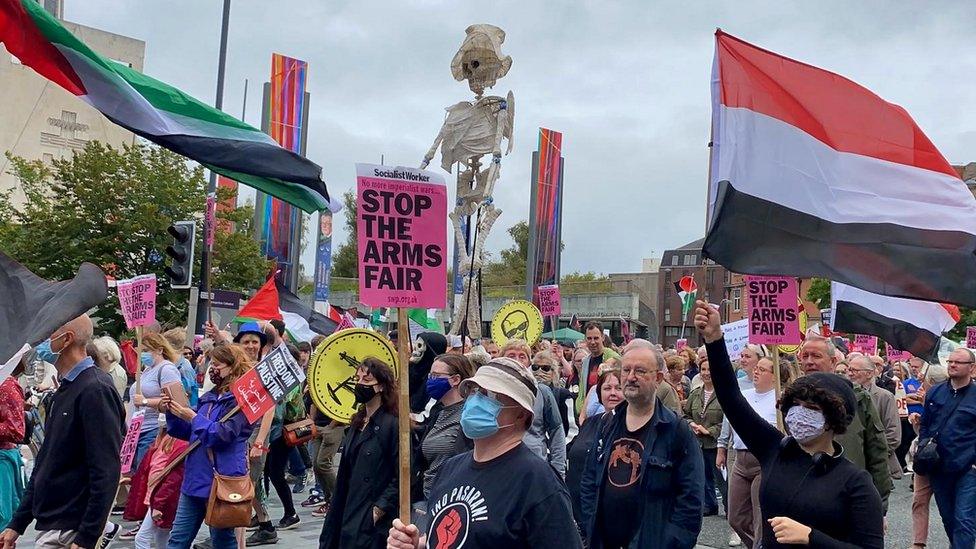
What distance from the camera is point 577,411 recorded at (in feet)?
40.6

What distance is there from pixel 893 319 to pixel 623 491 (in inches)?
143

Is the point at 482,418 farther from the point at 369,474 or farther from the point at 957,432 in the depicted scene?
the point at 957,432

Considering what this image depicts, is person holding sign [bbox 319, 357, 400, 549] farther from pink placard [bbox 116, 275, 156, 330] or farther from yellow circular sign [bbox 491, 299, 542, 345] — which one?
yellow circular sign [bbox 491, 299, 542, 345]

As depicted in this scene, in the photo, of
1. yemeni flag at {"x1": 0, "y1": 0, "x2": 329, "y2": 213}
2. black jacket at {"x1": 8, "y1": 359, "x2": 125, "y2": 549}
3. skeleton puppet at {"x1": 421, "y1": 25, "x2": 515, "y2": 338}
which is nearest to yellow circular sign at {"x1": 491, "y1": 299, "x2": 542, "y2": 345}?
skeleton puppet at {"x1": 421, "y1": 25, "x2": 515, "y2": 338}

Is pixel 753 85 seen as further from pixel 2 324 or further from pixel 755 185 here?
pixel 2 324

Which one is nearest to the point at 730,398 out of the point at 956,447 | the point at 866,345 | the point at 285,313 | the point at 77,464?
the point at 77,464

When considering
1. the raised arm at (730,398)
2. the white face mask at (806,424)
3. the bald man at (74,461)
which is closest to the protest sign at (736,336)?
the raised arm at (730,398)

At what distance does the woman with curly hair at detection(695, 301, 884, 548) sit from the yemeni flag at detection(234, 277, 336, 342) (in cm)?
1161

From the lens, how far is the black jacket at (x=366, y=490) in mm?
5961

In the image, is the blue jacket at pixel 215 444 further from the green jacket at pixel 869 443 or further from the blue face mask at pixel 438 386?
the green jacket at pixel 869 443

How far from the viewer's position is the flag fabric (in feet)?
14.9

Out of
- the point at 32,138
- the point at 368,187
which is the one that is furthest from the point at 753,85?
the point at 32,138

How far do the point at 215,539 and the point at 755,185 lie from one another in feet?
14.5

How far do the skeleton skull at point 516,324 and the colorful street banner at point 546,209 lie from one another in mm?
15547
